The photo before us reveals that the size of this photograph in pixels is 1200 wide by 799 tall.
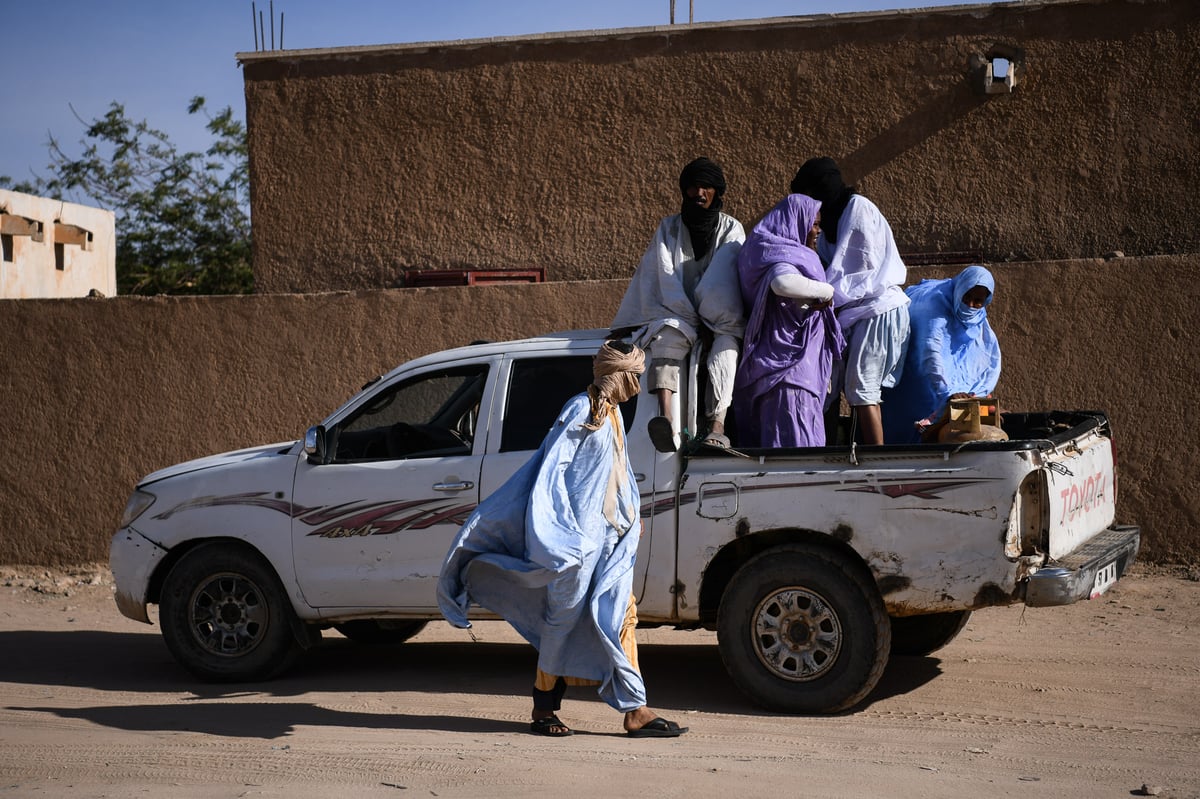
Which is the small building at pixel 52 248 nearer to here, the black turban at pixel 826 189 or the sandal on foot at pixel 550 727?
the black turban at pixel 826 189

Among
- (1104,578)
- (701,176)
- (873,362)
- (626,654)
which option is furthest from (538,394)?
(1104,578)

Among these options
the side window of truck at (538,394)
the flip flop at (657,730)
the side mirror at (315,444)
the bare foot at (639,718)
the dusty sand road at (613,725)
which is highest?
the side window of truck at (538,394)

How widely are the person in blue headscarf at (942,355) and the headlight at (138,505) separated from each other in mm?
4224

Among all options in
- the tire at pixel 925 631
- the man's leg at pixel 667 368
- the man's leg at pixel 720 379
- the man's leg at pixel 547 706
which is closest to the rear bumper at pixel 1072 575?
the tire at pixel 925 631

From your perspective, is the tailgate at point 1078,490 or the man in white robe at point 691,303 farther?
the man in white robe at point 691,303

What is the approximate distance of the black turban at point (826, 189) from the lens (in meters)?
7.30

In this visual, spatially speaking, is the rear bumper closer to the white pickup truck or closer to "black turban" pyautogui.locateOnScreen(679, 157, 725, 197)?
the white pickup truck

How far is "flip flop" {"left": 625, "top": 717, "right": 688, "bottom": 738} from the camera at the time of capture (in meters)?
5.69

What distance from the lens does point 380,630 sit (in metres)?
8.32

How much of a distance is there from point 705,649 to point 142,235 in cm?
1919

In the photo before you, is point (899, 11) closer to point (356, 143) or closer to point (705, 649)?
point (356, 143)

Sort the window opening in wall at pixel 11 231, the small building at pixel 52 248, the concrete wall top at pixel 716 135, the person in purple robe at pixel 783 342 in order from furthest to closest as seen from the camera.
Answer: the small building at pixel 52 248 < the window opening in wall at pixel 11 231 < the concrete wall top at pixel 716 135 < the person in purple robe at pixel 783 342

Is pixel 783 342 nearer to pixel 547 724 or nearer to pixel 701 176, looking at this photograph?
pixel 701 176

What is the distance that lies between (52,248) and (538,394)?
12.7 meters
